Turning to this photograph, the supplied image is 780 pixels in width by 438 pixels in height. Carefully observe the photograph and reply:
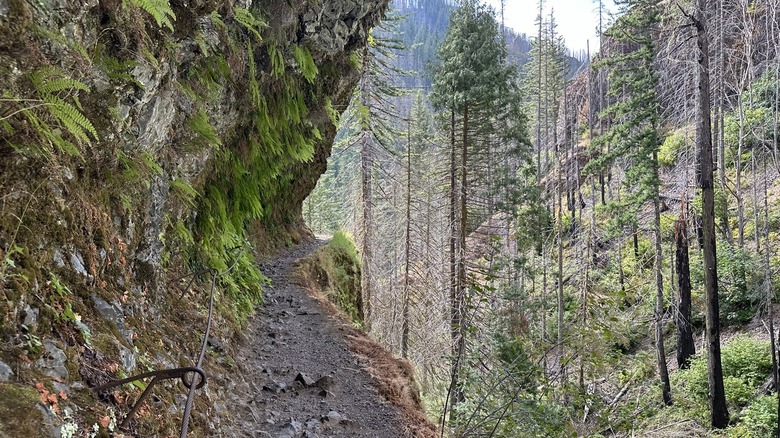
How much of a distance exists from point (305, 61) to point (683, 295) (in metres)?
14.7

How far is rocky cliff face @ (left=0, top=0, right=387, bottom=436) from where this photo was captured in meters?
2.26

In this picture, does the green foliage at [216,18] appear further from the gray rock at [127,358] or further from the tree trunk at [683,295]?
the tree trunk at [683,295]

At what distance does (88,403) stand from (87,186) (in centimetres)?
157

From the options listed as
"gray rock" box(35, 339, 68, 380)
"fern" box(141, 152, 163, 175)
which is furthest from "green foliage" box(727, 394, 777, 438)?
"gray rock" box(35, 339, 68, 380)

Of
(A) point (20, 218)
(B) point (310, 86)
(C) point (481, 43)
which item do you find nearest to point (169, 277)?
(A) point (20, 218)

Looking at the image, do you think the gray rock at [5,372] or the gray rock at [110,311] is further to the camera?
the gray rock at [110,311]

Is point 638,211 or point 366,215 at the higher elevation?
point 638,211

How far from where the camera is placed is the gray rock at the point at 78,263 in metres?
2.79

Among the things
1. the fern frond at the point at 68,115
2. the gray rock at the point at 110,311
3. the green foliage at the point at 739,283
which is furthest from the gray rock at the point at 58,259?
the green foliage at the point at 739,283

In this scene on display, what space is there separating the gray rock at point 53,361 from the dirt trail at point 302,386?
2011 mm

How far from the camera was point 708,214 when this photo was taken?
10.3m

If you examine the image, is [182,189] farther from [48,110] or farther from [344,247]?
[344,247]

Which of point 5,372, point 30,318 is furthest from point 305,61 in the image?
point 5,372

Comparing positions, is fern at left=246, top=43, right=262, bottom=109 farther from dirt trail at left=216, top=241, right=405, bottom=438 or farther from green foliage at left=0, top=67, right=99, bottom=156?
dirt trail at left=216, top=241, right=405, bottom=438
